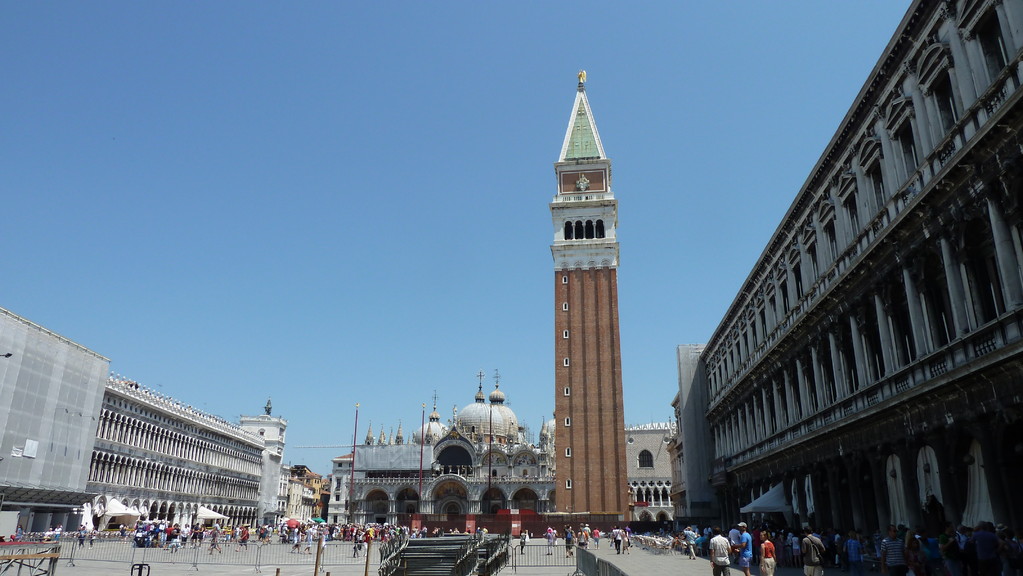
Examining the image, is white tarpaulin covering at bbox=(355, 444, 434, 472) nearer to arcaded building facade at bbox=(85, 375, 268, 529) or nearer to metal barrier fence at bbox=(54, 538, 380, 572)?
arcaded building facade at bbox=(85, 375, 268, 529)

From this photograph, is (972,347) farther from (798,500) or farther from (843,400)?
(798,500)

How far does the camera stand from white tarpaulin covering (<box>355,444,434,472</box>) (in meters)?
92.1

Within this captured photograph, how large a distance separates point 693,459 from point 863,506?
1111 inches

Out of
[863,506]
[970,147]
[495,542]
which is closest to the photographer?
[970,147]

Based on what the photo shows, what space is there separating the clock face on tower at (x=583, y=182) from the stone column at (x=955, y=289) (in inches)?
2244

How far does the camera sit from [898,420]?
61.8 ft

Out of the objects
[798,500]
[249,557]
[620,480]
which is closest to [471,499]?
[620,480]

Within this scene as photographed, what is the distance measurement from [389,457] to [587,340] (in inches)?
1542

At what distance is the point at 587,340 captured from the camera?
66875 millimetres

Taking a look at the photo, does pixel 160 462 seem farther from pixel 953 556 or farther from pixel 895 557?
pixel 953 556

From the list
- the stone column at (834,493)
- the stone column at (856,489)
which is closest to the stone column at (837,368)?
the stone column at (856,489)

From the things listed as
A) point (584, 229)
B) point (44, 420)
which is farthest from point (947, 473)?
point (584, 229)

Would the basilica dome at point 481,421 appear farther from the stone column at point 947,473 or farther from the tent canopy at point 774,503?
the stone column at point 947,473

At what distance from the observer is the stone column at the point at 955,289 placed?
15.9m
